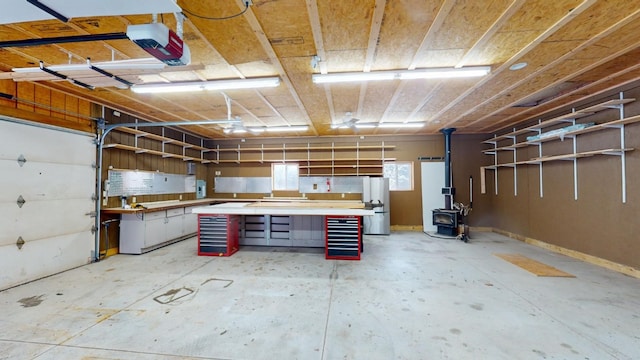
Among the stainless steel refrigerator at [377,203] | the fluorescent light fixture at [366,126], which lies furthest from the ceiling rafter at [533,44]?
the stainless steel refrigerator at [377,203]

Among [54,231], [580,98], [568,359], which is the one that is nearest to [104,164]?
[54,231]

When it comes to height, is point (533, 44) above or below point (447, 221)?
above

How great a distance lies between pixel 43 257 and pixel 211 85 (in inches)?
133

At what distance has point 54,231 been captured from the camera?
351 centimetres

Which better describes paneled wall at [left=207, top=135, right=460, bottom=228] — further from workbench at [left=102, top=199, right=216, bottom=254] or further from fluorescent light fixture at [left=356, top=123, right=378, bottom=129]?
workbench at [left=102, top=199, right=216, bottom=254]

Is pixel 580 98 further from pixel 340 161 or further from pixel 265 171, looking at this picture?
pixel 265 171

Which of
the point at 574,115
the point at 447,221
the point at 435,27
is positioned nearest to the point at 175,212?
the point at 435,27

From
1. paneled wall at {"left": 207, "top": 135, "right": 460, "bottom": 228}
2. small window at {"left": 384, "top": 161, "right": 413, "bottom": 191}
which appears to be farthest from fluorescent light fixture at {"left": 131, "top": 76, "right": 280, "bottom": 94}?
small window at {"left": 384, "top": 161, "right": 413, "bottom": 191}

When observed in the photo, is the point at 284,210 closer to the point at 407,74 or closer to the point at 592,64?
the point at 407,74

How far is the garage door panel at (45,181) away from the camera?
9.99ft

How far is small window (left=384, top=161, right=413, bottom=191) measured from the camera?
6922mm

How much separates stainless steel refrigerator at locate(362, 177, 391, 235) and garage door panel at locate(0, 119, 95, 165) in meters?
5.68

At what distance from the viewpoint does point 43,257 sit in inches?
132

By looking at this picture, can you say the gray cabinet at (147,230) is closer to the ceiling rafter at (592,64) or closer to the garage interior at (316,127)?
the garage interior at (316,127)
